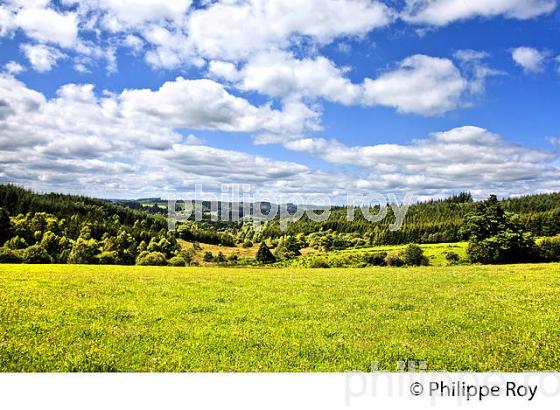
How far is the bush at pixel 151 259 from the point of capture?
48.0m

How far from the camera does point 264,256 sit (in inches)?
3113

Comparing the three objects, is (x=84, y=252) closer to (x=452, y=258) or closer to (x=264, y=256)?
(x=264, y=256)

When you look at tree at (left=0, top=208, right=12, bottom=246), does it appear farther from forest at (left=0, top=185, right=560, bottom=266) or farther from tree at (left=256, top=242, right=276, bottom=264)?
tree at (left=256, top=242, right=276, bottom=264)

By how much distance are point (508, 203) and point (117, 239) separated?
45.2m

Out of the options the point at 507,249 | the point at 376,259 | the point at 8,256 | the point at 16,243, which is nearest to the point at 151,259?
the point at 16,243

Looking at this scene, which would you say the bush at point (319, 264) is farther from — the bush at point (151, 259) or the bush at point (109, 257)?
the bush at point (109, 257)

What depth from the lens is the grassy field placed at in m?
11.8

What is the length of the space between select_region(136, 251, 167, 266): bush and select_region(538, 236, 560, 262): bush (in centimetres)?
4117

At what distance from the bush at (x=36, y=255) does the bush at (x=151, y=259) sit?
1359 cm

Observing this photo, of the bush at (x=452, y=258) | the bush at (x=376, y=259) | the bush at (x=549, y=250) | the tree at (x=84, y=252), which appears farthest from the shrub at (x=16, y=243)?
the bush at (x=549, y=250)

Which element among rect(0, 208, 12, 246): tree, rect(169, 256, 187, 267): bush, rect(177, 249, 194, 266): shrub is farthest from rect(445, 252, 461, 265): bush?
rect(0, 208, 12, 246): tree

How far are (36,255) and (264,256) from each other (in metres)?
49.6
